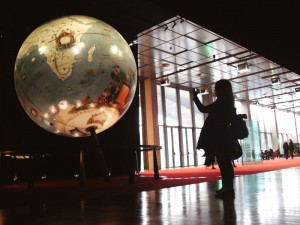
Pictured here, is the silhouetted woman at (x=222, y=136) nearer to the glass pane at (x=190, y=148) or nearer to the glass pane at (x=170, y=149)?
the glass pane at (x=170, y=149)

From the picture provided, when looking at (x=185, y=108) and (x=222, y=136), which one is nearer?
(x=222, y=136)

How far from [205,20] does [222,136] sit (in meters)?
1.11

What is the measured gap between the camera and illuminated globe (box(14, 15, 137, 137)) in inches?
116

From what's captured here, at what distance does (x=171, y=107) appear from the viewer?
17000 mm

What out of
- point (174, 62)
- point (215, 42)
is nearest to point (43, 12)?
point (215, 42)

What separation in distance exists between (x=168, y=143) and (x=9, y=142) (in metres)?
11.3

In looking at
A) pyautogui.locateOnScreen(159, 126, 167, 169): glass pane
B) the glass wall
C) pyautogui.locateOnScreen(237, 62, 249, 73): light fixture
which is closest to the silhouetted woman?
pyautogui.locateOnScreen(237, 62, 249, 73): light fixture

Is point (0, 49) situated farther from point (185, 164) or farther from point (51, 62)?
point (185, 164)

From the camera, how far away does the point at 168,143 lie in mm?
16406

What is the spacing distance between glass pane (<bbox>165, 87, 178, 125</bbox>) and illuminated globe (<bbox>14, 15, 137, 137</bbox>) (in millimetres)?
13475

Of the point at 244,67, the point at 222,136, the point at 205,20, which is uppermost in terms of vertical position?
the point at 244,67

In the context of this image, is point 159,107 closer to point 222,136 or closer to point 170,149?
point 170,149

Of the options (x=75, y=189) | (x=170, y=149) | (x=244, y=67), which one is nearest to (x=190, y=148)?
(x=170, y=149)

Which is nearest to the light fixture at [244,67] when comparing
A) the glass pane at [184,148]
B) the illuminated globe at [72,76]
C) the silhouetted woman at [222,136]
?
the glass pane at [184,148]
